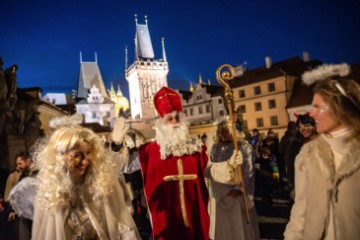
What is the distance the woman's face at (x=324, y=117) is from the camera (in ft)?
7.16

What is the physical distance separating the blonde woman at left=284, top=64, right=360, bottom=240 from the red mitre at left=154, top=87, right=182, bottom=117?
2.19m

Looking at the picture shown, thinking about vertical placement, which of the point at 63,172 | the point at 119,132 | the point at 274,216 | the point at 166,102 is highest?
the point at 166,102

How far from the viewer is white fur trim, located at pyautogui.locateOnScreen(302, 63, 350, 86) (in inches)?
89.4

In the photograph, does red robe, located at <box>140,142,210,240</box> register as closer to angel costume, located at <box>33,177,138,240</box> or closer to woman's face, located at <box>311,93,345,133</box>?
angel costume, located at <box>33,177,138,240</box>

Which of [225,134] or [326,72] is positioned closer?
[326,72]

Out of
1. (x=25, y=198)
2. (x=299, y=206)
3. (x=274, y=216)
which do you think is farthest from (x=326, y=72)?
(x=274, y=216)

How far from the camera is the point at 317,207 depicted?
214 cm

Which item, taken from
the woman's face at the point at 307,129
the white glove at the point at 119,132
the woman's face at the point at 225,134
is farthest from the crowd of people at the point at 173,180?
the woman's face at the point at 307,129

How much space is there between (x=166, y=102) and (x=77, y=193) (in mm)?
1957

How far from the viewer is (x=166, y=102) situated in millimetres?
4156

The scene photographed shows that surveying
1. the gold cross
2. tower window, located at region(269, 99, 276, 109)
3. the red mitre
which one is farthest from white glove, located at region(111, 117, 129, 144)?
tower window, located at region(269, 99, 276, 109)

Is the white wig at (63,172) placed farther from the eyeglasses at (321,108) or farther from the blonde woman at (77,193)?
the eyeglasses at (321,108)

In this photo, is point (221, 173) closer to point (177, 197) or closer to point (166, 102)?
point (177, 197)

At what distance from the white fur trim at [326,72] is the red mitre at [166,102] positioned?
210 cm
